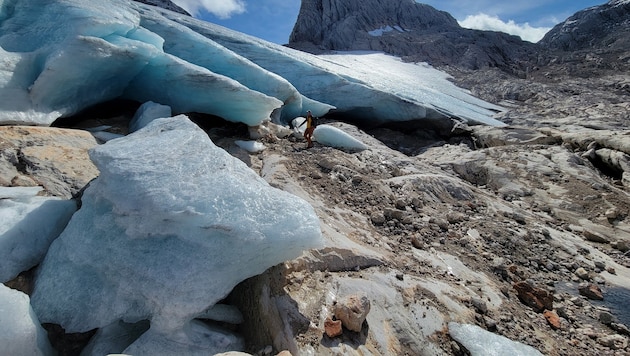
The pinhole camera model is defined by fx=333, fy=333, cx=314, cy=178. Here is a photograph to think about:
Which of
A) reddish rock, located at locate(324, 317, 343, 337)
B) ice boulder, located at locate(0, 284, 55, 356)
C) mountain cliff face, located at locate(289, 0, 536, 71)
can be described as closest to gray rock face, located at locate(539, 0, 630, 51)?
mountain cliff face, located at locate(289, 0, 536, 71)

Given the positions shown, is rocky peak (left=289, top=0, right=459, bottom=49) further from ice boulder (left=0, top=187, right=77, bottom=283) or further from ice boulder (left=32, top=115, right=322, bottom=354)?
ice boulder (left=32, top=115, right=322, bottom=354)

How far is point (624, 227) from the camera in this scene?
4734mm

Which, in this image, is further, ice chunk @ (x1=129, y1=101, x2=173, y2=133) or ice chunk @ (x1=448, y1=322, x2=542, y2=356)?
ice chunk @ (x1=129, y1=101, x2=173, y2=133)

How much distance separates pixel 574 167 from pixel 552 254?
3.52 metres

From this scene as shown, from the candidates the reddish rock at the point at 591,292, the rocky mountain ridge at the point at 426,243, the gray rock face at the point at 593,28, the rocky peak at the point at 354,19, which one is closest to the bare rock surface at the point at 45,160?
the rocky mountain ridge at the point at 426,243

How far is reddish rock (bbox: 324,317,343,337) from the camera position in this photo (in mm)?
1933

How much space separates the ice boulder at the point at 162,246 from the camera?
184cm

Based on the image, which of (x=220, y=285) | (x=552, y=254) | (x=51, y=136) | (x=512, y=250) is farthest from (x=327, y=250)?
(x=51, y=136)

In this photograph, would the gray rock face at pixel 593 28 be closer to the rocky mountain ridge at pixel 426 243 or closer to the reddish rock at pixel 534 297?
the rocky mountain ridge at pixel 426 243

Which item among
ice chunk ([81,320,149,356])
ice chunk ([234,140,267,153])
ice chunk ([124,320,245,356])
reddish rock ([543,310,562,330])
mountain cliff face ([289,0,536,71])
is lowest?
ice chunk ([81,320,149,356])

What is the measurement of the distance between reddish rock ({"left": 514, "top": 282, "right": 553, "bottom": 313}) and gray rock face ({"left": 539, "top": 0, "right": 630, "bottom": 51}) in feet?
115

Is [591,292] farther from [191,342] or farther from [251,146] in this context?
[251,146]

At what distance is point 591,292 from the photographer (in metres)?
3.14

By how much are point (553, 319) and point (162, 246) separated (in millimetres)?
2996
